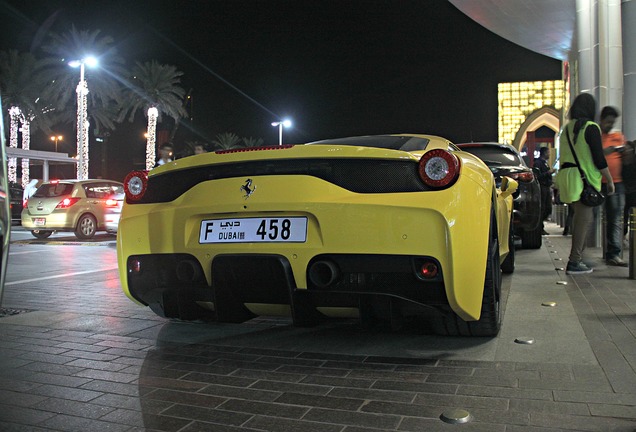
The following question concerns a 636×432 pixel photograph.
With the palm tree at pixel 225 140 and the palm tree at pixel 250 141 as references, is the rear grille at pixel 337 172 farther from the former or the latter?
the palm tree at pixel 250 141

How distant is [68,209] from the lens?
43.5 feet

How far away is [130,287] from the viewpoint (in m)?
3.61

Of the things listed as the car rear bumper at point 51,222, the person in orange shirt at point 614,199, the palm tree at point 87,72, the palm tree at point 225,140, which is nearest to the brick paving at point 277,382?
the person in orange shirt at point 614,199

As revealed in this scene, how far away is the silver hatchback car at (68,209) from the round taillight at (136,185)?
34.5 feet

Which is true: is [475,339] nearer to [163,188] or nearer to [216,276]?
[216,276]

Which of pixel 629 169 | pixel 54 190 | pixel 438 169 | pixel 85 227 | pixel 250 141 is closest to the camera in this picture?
pixel 438 169

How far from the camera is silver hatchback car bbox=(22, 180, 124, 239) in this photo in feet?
43.5

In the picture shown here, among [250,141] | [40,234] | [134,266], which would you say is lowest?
[40,234]

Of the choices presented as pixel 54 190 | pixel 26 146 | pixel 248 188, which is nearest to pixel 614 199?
pixel 248 188

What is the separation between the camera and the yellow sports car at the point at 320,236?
2945 mm

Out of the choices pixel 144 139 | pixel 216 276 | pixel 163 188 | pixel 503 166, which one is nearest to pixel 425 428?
pixel 216 276

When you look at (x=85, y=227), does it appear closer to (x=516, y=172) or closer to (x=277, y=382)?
(x=516, y=172)

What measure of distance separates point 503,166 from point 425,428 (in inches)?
229

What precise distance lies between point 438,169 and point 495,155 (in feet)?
16.4
